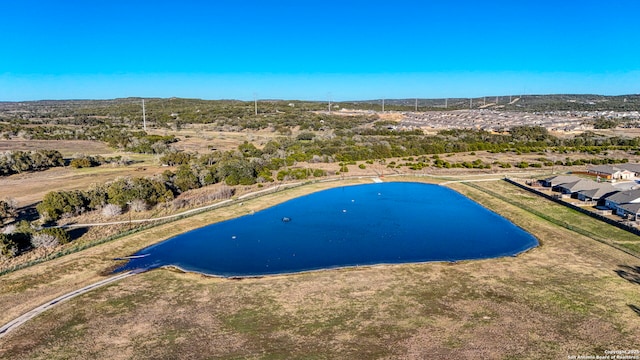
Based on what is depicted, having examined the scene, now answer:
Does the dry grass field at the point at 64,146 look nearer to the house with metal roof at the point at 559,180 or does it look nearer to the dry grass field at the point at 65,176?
the dry grass field at the point at 65,176

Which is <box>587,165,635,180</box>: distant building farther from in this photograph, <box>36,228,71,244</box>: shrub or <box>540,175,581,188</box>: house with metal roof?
<box>36,228,71,244</box>: shrub

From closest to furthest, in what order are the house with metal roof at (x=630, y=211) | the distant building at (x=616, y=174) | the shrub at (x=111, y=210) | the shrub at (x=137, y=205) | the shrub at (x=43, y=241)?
1. the shrub at (x=43, y=241)
2. the house with metal roof at (x=630, y=211)
3. the shrub at (x=111, y=210)
4. the shrub at (x=137, y=205)
5. the distant building at (x=616, y=174)

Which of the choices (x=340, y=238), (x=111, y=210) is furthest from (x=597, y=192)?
(x=111, y=210)

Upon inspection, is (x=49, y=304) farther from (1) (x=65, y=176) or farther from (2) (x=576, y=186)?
(2) (x=576, y=186)

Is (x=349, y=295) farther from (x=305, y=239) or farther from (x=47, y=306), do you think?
(x=47, y=306)

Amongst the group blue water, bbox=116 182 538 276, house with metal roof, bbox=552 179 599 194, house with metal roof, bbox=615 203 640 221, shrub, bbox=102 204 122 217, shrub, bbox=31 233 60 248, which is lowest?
blue water, bbox=116 182 538 276

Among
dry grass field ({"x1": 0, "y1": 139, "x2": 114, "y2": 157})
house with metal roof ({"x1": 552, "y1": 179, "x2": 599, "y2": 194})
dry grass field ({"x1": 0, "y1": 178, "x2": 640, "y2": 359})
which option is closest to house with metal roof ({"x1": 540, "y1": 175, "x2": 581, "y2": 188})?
house with metal roof ({"x1": 552, "y1": 179, "x2": 599, "y2": 194})

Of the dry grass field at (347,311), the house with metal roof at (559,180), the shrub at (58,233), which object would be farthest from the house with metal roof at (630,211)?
the shrub at (58,233)
